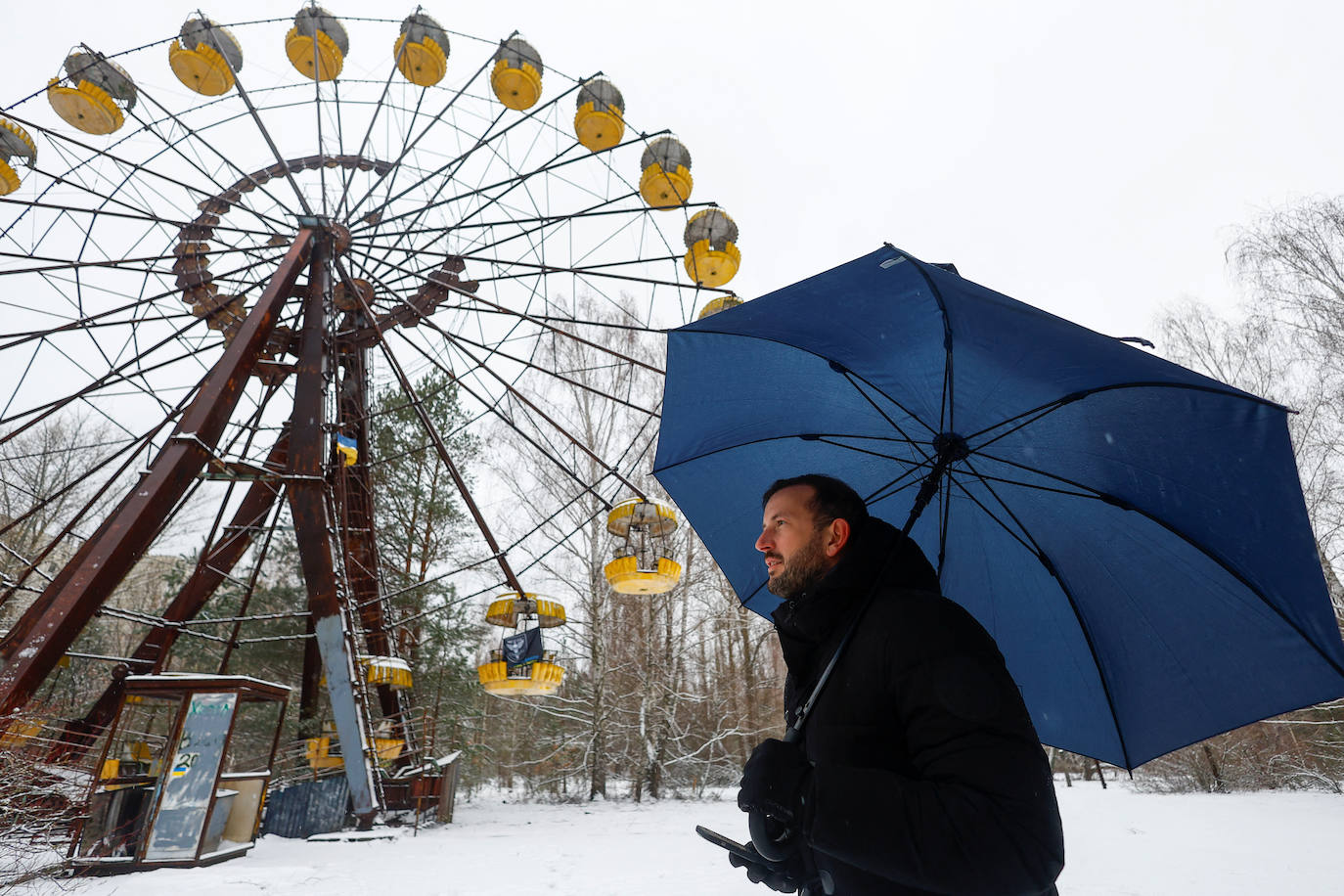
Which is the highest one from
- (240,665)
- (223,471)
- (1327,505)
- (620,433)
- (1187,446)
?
(620,433)

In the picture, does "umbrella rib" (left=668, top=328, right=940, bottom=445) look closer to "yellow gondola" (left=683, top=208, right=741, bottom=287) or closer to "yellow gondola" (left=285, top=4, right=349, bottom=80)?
"yellow gondola" (left=683, top=208, right=741, bottom=287)

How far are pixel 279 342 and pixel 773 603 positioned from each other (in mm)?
10303

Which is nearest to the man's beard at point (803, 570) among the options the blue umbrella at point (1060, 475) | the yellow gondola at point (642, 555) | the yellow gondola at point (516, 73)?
the blue umbrella at point (1060, 475)

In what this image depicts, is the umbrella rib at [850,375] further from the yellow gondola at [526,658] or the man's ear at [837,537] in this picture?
the yellow gondola at [526,658]

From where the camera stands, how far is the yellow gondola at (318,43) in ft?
29.3

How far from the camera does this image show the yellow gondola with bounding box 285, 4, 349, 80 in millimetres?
8922

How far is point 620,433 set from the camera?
57.6 ft

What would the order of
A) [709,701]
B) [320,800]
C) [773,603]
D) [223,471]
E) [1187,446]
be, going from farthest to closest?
[709,701] < [320,800] < [223,471] < [773,603] < [1187,446]

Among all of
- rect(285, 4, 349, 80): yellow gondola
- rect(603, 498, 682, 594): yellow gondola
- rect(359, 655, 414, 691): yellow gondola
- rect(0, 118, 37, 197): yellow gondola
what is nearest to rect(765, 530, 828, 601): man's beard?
rect(603, 498, 682, 594): yellow gondola

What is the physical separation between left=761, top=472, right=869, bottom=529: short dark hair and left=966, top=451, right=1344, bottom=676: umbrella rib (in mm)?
710

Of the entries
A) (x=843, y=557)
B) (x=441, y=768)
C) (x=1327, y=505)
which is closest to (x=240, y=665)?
(x=441, y=768)

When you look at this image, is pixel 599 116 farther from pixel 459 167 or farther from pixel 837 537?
pixel 837 537

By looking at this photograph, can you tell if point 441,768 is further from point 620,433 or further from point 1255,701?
point 1255,701

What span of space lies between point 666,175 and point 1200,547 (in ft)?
29.4
